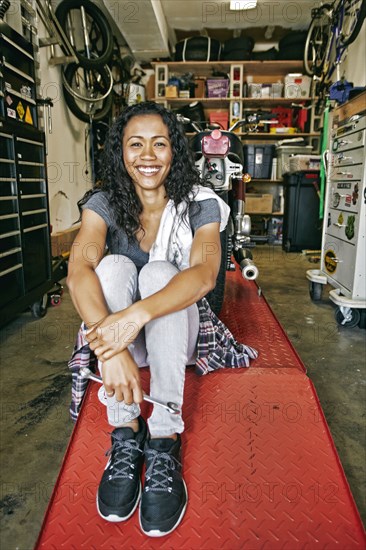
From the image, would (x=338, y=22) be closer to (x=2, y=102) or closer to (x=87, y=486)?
(x=2, y=102)

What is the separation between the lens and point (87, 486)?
3.02 feet

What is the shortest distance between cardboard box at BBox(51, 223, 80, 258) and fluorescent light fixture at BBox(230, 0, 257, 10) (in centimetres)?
338

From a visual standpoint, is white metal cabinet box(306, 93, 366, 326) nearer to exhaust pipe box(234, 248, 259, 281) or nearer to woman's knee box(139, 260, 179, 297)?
exhaust pipe box(234, 248, 259, 281)

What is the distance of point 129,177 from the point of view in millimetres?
1254

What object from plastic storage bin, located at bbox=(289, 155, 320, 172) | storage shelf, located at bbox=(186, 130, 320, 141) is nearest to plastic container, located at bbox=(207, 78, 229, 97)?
storage shelf, located at bbox=(186, 130, 320, 141)

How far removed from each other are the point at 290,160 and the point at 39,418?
14.5ft

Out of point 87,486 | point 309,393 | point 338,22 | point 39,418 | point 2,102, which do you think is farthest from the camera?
point 338,22

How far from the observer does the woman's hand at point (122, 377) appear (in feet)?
2.87

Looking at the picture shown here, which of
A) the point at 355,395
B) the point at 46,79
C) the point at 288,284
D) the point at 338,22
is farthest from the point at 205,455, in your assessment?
the point at 338,22

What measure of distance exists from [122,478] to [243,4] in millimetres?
5464

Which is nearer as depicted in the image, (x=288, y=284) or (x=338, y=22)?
(x=288, y=284)

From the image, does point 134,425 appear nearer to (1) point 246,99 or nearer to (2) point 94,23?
(2) point 94,23

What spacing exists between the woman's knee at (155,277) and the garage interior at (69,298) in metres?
0.45

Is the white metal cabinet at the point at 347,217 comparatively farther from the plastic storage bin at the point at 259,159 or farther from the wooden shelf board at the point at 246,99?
the wooden shelf board at the point at 246,99
